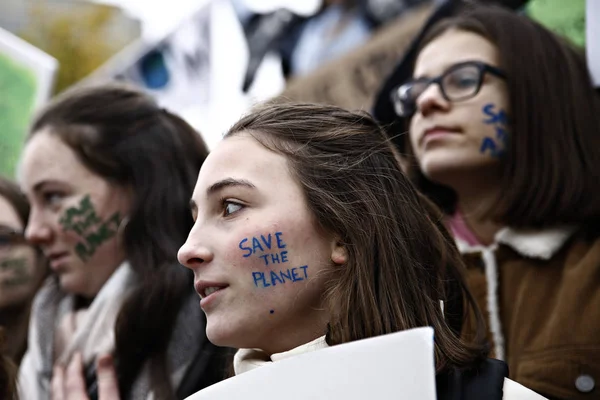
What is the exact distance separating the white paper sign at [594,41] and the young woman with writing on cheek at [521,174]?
3 centimetres

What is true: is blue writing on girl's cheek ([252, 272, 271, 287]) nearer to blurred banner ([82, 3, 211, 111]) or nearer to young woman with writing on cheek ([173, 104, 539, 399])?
young woman with writing on cheek ([173, 104, 539, 399])

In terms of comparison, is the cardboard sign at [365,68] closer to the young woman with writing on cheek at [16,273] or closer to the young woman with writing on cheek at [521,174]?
the young woman with writing on cheek at [521,174]

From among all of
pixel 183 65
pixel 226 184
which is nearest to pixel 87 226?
pixel 226 184

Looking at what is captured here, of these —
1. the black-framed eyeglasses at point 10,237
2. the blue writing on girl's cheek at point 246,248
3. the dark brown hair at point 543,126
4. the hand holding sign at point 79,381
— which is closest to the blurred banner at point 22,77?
the black-framed eyeglasses at point 10,237

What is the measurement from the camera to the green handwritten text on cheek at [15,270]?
269 cm

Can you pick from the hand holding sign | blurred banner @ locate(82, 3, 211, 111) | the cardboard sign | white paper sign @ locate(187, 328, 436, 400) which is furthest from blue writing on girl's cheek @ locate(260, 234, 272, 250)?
blurred banner @ locate(82, 3, 211, 111)

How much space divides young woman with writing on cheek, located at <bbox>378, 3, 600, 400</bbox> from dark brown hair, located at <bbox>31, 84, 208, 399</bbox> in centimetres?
71

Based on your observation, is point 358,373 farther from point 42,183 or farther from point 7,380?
point 42,183

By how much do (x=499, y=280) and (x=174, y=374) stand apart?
913 mm

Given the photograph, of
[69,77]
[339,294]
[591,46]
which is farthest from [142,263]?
[69,77]

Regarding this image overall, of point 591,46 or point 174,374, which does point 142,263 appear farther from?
point 591,46

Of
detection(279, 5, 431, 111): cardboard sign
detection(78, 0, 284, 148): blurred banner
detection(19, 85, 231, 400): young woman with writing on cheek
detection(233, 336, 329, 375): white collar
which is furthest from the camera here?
detection(78, 0, 284, 148): blurred banner

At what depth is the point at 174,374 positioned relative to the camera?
222 centimetres

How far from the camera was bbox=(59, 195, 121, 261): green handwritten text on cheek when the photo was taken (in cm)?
241
